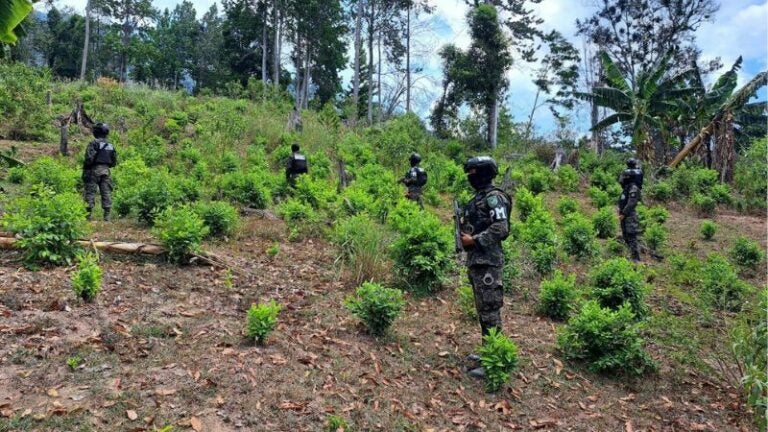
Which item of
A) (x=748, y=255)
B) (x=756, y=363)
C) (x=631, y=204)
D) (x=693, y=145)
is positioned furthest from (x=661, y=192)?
(x=756, y=363)

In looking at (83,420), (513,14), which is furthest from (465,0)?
(83,420)

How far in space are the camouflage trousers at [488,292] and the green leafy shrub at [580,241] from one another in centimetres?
552

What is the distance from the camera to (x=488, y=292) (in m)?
5.13

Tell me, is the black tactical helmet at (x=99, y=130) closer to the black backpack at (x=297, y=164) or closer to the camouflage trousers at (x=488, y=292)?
the black backpack at (x=297, y=164)

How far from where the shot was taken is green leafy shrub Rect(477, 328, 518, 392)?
4.81 m

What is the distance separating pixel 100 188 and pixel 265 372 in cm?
659

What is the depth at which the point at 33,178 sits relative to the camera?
30.9 ft

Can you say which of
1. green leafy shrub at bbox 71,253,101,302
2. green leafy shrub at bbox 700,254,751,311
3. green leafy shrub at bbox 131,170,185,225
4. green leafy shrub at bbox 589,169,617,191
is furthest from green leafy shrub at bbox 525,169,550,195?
green leafy shrub at bbox 71,253,101,302

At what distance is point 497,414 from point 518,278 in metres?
3.78

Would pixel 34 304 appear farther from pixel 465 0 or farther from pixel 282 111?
pixel 465 0

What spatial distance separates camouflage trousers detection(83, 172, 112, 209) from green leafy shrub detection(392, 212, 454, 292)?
548 centimetres

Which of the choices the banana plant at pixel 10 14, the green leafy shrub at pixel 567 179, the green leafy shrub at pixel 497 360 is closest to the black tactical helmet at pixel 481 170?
the green leafy shrub at pixel 497 360

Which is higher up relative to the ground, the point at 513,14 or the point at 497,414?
the point at 513,14

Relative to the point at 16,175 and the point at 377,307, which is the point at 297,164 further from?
the point at 377,307
